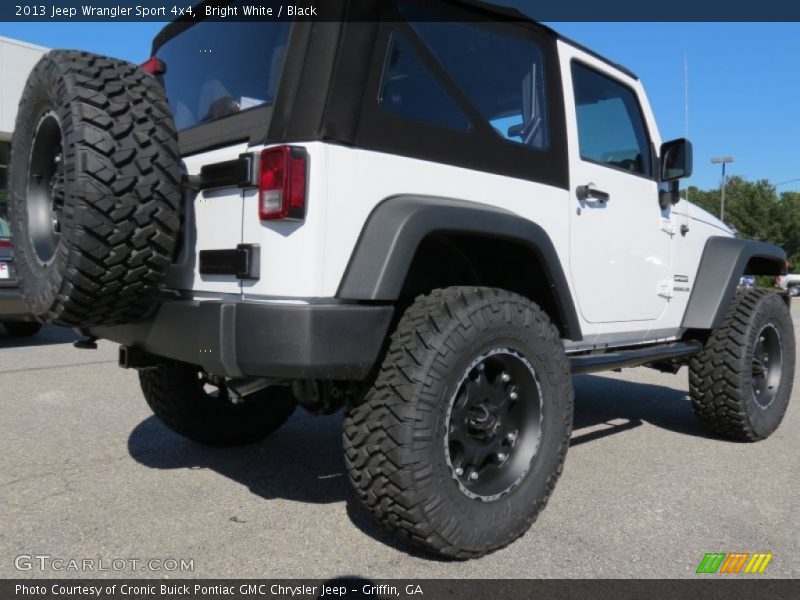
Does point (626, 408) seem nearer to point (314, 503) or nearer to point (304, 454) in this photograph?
point (304, 454)

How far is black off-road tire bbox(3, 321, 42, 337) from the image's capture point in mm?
8359

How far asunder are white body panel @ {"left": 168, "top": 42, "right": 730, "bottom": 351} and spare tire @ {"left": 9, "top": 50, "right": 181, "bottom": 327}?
20 cm

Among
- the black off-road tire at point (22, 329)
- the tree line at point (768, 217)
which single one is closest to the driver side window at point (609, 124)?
the black off-road tire at point (22, 329)

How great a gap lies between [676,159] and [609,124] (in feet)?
1.57

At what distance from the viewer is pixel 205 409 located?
3582mm

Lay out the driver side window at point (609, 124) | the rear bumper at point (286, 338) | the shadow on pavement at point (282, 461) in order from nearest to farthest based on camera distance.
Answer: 1. the rear bumper at point (286, 338)
2. the shadow on pavement at point (282, 461)
3. the driver side window at point (609, 124)

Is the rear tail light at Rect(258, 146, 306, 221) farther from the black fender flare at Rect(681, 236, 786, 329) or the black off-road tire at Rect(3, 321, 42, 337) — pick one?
the black off-road tire at Rect(3, 321, 42, 337)

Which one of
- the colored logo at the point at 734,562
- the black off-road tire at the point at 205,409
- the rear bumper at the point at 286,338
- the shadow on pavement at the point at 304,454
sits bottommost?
the shadow on pavement at the point at 304,454

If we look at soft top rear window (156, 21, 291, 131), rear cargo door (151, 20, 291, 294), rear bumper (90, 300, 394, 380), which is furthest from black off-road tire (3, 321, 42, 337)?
rear bumper (90, 300, 394, 380)

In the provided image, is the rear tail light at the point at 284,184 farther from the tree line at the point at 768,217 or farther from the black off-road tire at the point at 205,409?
the tree line at the point at 768,217

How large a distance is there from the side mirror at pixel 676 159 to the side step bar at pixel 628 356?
956 mm

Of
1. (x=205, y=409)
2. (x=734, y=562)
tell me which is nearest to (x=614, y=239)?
(x=734, y=562)

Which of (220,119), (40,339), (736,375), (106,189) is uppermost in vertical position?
(220,119)

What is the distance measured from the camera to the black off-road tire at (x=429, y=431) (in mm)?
2250
